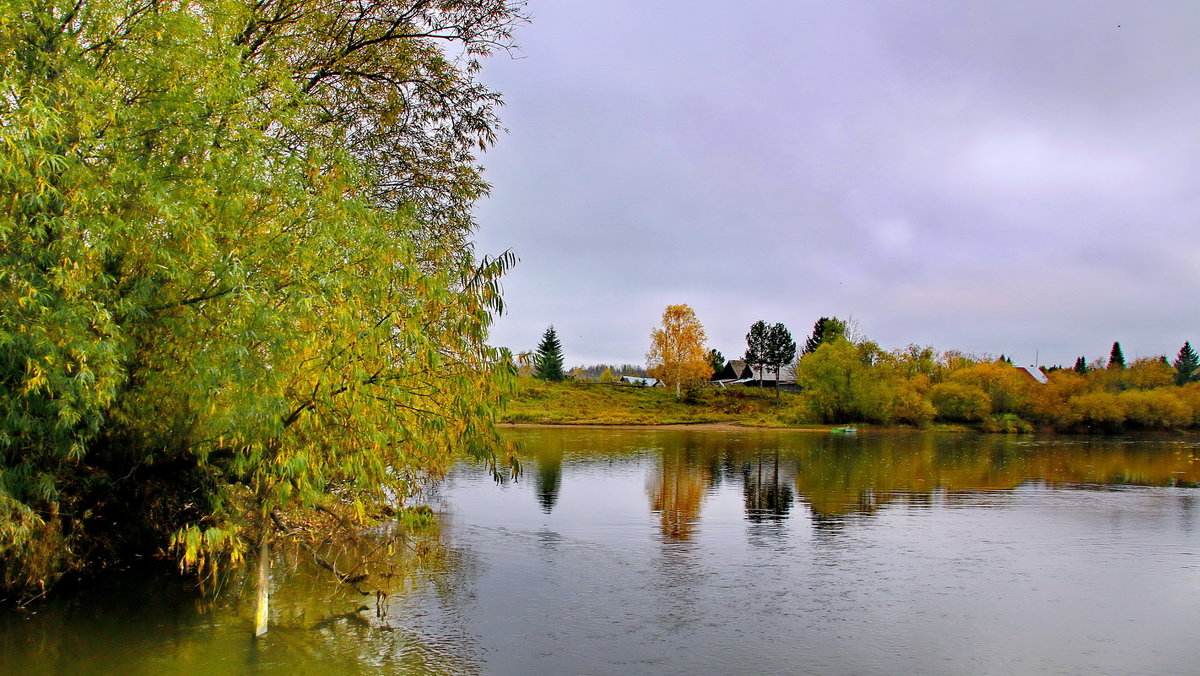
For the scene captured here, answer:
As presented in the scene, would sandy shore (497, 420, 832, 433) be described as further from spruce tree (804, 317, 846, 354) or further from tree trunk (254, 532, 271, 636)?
tree trunk (254, 532, 271, 636)

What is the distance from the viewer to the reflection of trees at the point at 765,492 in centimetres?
1948

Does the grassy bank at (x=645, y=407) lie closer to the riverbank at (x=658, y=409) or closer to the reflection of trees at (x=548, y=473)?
the riverbank at (x=658, y=409)

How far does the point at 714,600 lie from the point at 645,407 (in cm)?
6309

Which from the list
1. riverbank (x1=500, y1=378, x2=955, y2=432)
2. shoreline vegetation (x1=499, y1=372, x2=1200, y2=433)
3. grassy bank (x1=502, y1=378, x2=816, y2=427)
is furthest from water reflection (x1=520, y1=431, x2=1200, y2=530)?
shoreline vegetation (x1=499, y1=372, x2=1200, y2=433)

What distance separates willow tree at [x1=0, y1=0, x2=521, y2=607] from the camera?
7402 mm

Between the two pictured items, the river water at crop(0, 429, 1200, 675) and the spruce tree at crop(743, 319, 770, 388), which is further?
the spruce tree at crop(743, 319, 770, 388)

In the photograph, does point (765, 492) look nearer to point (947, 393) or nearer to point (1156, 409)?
point (947, 393)

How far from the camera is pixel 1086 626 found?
10477 mm

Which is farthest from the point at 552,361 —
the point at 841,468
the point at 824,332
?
the point at 841,468

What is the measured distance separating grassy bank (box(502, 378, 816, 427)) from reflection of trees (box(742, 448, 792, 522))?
3149 centimetres

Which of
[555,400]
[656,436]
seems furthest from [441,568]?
[555,400]

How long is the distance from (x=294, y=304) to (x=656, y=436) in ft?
151

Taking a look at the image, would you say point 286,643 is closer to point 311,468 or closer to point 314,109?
point 311,468

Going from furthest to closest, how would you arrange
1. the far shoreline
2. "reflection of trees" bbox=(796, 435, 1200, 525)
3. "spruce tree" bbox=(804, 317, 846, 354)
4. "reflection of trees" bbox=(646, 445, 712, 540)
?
"spruce tree" bbox=(804, 317, 846, 354) → the far shoreline → "reflection of trees" bbox=(796, 435, 1200, 525) → "reflection of trees" bbox=(646, 445, 712, 540)
